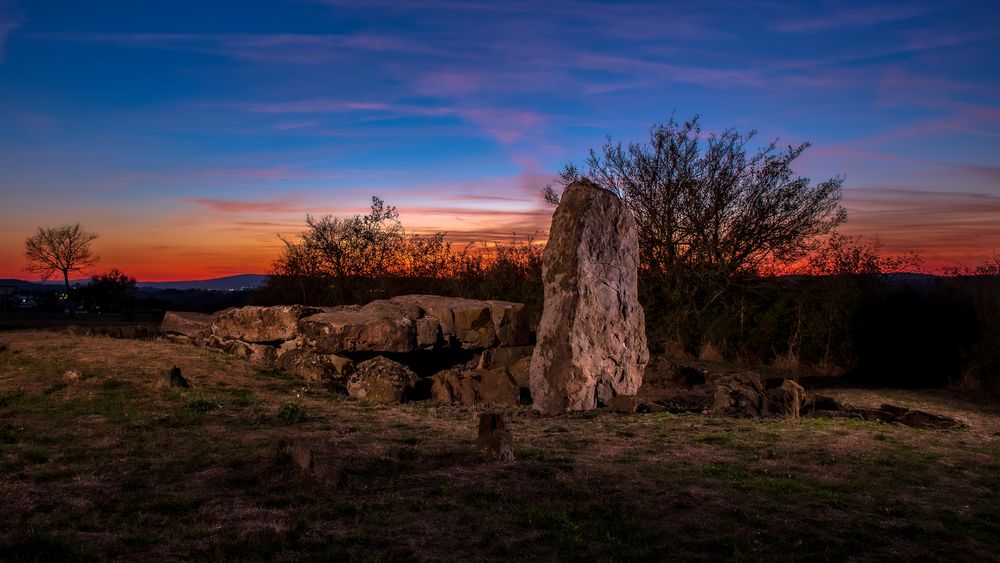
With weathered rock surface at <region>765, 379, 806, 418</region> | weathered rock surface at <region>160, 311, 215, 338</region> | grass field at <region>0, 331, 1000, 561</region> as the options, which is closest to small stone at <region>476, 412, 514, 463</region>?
grass field at <region>0, 331, 1000, 561</region>

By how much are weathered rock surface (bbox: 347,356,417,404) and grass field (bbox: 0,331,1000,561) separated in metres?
1.36

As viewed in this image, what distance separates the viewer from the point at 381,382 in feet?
50.3

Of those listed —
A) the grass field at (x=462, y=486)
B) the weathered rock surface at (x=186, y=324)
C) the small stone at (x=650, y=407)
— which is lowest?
the small stone at (x=650, y=407)

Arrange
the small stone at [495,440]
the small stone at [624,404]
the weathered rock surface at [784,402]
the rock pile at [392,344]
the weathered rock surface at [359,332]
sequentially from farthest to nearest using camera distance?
the weathered rock surface at [359,332]
the rock pile at [392,344]
the weathered rock surface at [784,402]
the small stone at [624,404]
the small stone at [495,440]

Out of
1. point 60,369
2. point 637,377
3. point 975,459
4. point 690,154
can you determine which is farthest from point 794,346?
point 60,369

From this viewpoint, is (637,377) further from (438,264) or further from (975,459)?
(438,264)

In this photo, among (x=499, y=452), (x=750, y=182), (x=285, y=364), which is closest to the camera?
(x=499, y=452)

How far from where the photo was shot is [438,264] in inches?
1195

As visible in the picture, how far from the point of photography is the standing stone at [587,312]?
14367mm

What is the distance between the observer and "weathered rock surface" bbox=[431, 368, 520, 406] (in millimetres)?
15409

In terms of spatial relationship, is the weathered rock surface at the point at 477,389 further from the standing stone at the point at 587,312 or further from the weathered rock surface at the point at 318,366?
the weathered rock surface at the point at 318,366

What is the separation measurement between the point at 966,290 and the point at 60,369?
24018mm

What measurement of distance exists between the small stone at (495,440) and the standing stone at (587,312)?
444 cm

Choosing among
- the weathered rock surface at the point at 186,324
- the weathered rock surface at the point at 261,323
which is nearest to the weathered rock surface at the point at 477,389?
the weathered rock surface at the point at 261,323
